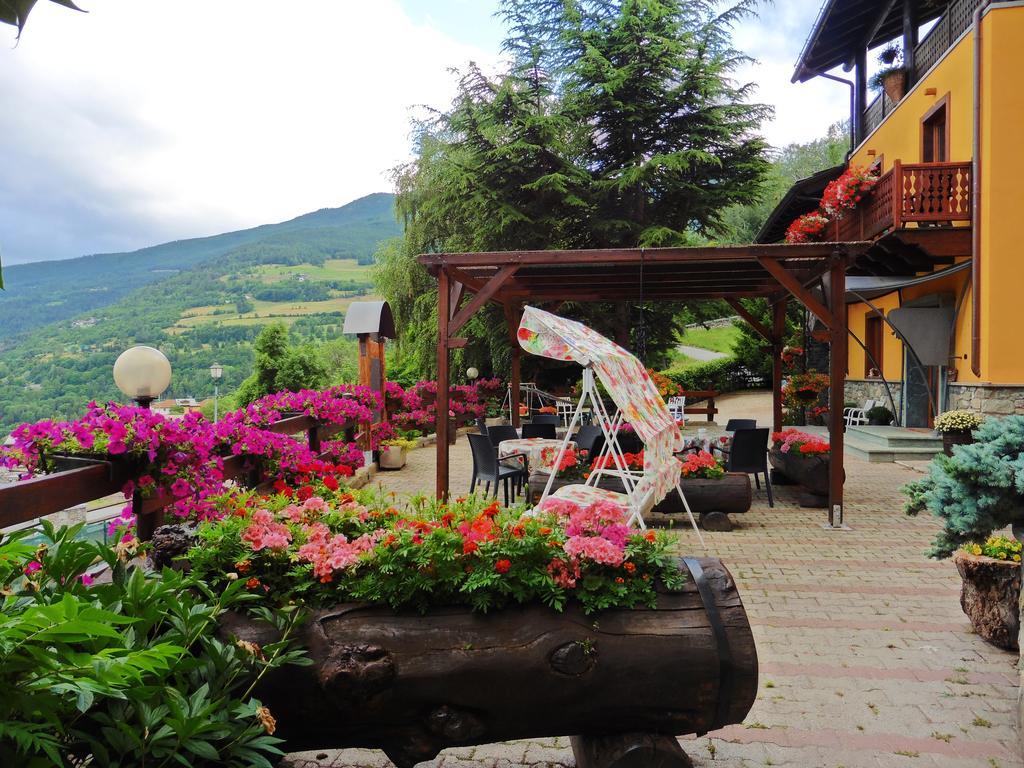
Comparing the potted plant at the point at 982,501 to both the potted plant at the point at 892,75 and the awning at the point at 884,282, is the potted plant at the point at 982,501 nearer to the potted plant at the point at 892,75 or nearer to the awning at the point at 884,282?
the awning at the point at 884,282

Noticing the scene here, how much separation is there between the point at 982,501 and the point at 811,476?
4303 mm

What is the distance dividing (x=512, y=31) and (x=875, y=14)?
9314 mm

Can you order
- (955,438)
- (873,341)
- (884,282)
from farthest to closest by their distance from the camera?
(873,341) → (884,282) → (955,438)

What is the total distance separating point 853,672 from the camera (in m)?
3.72

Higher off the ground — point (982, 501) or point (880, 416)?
point (982, 501)

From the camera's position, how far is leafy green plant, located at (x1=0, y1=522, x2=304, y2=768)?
4.18 feet

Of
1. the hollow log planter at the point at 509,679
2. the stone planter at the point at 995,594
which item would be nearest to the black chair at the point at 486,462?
the stone planter at the point at 995,594

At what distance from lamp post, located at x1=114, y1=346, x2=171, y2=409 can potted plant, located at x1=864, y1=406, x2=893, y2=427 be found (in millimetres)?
13736

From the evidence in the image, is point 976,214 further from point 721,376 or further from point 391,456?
point 721,376

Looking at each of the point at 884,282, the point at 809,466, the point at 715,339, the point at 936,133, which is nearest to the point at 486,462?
the point at 809,466

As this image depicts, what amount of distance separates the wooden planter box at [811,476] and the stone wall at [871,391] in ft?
23.6

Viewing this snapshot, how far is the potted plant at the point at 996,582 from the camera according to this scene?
3949 millimetres

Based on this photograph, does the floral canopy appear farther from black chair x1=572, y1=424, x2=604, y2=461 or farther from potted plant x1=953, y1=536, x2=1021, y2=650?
black chair x1=572, y1=424, x2=604, y2=461

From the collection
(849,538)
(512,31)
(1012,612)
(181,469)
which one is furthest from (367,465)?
(512,31)
